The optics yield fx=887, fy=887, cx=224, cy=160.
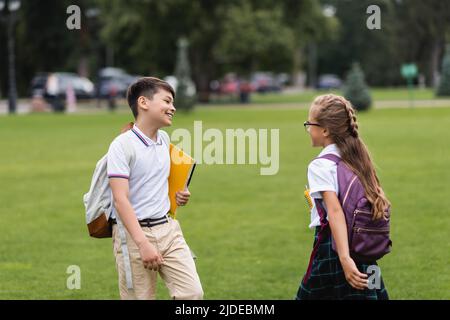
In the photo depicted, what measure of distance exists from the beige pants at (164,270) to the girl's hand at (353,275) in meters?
0.87

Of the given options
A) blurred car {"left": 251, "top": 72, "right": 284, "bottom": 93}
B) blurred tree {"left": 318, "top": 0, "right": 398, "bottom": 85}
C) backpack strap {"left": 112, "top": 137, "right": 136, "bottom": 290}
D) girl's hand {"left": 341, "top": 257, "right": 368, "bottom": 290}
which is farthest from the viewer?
blurred tree {"left": 318, "top": 0, "right": 398, "bottom": 85}

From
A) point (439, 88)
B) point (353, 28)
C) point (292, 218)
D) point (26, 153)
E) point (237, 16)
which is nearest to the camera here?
point (292, 218)

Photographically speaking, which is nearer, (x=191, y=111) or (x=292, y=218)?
(x=292, y=218)

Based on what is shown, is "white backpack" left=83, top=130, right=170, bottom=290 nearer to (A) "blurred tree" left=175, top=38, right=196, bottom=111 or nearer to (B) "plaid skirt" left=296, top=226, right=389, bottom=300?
(B) "plaid skirt" left=296, top=226, right=389, bottom=300

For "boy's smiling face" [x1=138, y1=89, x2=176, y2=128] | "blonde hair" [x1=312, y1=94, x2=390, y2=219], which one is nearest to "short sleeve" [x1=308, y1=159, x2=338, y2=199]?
"blonde hair" [x1=312, y1=94, x2=390, y2=219]

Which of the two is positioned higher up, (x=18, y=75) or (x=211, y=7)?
(x=211, y=7)

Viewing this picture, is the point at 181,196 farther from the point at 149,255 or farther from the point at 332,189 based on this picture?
the point at 332,189

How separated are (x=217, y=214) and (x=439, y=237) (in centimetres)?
340

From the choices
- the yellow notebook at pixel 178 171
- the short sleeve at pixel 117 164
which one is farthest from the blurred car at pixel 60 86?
the short sleeve at pixel 117 164

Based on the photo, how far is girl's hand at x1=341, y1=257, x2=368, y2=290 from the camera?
4621mm

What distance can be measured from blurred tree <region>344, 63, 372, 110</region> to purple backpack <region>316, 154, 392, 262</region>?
35730mm

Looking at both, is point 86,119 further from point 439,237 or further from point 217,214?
point 439,237

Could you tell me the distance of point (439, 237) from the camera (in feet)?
33.6
